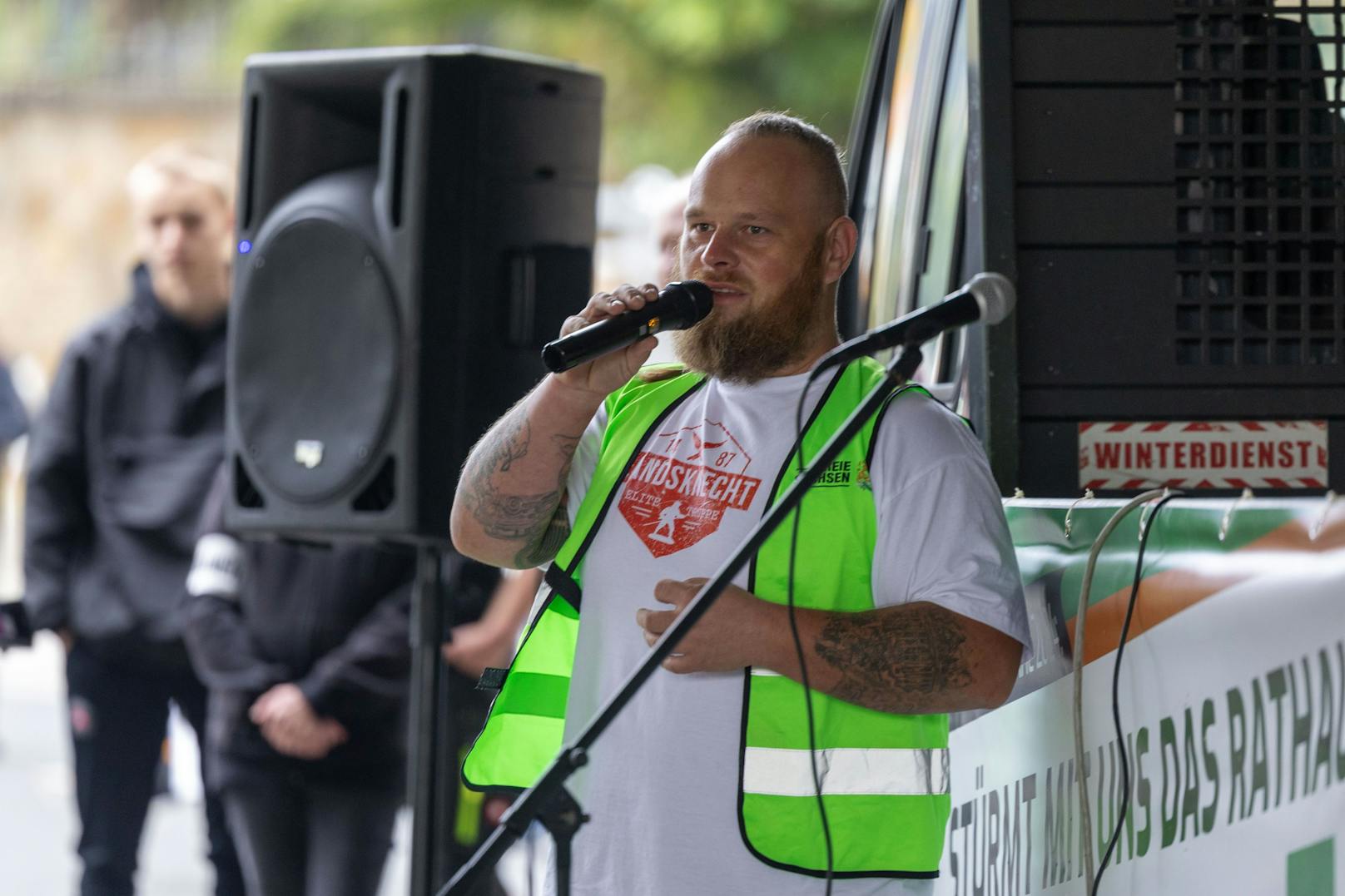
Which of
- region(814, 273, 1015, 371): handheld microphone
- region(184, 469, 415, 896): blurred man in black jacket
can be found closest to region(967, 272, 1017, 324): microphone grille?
region(814, 273, 1015, 371): handheld microphone

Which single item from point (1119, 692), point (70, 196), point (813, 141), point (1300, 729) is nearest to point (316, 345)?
point (813, 141)

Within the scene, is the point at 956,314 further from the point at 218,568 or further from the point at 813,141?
the point at 218,568

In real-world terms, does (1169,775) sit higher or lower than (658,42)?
lower

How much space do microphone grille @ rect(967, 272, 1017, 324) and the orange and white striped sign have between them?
775mm

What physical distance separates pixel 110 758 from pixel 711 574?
3.12 meters

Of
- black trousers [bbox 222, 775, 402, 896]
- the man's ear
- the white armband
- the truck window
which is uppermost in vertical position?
the truck window

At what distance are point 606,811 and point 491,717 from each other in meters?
0.23

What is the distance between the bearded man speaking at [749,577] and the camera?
7.55 ft

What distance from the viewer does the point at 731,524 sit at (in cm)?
242

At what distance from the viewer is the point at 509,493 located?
2.54m

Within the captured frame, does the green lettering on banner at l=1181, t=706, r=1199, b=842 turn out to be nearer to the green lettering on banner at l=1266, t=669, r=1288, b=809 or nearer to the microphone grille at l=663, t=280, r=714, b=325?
the green lettering on banner at l=1266, t=669, r=1288, b=809

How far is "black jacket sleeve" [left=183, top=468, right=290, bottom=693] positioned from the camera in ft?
14.6

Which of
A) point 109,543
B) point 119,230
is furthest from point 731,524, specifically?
point 119,230

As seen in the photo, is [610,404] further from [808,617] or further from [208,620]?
[208,620]
